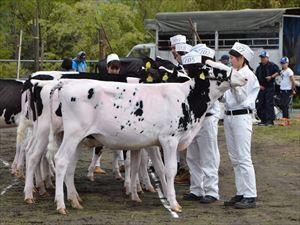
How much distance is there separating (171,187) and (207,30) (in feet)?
59.0

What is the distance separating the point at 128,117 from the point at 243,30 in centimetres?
1794

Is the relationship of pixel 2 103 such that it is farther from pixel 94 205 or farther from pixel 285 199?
pixel 285 199

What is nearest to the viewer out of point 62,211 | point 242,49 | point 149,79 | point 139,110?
point 62,211

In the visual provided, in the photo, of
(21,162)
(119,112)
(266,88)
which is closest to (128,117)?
(119,112)

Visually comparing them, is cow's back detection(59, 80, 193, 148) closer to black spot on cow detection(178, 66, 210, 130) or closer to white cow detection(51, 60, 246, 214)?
white cow detection(51, 60, 246, 214)

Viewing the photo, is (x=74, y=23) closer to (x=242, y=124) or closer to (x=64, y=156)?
(x=64, y=156)

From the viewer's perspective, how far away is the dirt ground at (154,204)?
9773mm

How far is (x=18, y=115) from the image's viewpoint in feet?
45.7

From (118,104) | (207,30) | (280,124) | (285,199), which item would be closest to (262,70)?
(280,124)

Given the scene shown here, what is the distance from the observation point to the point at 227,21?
27.5 meters

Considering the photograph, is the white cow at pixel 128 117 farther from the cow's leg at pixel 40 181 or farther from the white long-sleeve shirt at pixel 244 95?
the cow's leg at pixel 40 181

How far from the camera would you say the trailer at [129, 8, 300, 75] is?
27.0 m

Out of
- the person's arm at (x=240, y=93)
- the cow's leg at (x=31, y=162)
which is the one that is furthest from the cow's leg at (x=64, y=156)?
the person's arm at (x=240, y=93)

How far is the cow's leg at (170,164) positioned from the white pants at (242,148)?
2.75 feet
